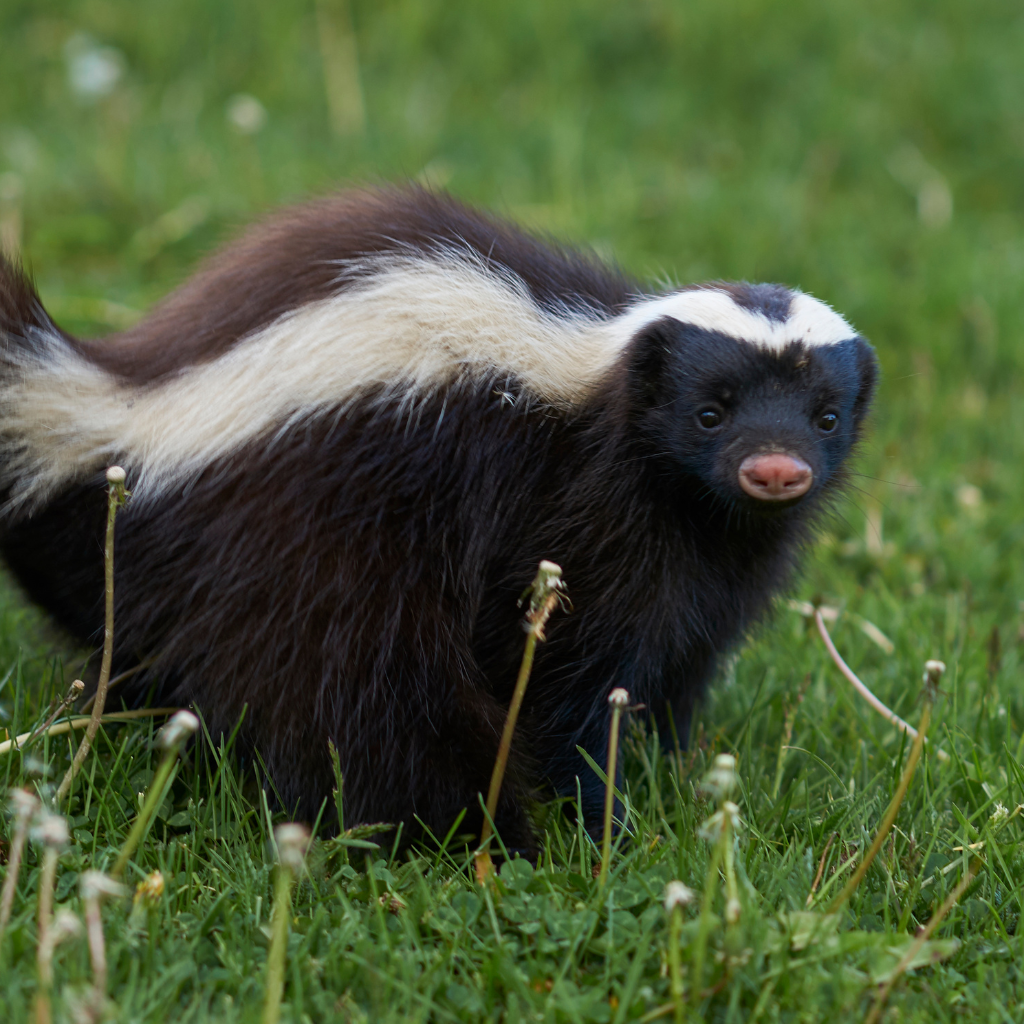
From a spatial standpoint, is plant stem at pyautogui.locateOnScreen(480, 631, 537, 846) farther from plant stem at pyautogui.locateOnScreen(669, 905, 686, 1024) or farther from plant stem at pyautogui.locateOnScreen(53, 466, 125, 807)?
plant stem at pyautogui.locateOnScreen(53, 466, 125, 807)

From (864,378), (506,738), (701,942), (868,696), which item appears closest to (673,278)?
(864,378)

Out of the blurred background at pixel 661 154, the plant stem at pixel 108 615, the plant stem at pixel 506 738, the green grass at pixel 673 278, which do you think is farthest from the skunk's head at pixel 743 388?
the blurred background at pixel 661 154

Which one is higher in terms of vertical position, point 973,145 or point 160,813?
point 973,145

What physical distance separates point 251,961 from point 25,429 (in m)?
1.53

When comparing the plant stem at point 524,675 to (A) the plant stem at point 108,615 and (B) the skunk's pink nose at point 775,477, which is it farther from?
(A) the plant stem at point 108,615

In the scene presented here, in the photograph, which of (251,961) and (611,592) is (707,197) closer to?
(611,592)

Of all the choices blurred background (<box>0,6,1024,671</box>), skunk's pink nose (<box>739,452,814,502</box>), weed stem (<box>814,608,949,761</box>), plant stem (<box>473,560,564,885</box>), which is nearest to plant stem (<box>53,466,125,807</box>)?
plant stem (<box>473,560,564,885</box>)

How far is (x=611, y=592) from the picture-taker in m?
3.55

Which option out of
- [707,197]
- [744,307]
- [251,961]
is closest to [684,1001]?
[251,961]

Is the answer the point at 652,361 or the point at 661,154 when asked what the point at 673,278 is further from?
the point at 652,361

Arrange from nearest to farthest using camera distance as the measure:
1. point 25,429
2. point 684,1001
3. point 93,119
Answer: point 684,1001
point 25,429
point 93,119

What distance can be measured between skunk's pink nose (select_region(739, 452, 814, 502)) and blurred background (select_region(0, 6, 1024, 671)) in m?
1.98

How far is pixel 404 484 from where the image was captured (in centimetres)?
341

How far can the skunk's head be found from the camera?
3.36 meters
